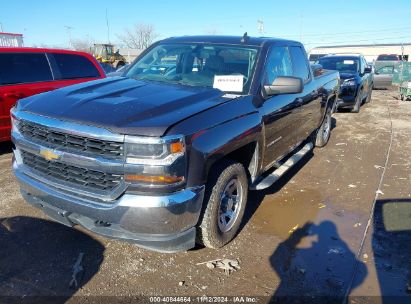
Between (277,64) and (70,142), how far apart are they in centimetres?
270

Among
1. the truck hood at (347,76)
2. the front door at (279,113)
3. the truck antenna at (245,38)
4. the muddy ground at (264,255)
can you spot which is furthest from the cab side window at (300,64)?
the truck hood at (347,76)

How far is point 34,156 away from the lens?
→ 10.3 ft

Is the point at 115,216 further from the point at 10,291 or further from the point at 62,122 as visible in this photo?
the point at 10,291

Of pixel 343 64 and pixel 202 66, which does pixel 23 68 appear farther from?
pixel 343 64

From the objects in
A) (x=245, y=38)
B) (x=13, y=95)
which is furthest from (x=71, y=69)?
(x=245, y=38)

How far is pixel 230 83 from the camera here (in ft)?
12.2

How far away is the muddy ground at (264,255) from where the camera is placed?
116 inches

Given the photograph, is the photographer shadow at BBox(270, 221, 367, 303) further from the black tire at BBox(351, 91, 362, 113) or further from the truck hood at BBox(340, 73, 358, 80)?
the black tire at BBox(351, 91, 362, 113)

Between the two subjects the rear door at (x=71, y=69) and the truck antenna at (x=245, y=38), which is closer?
the truck antenna at (x=245, y=38)

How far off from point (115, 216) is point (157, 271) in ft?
2.58

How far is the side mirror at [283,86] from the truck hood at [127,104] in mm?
559

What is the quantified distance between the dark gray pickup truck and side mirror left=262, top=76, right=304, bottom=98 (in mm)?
11

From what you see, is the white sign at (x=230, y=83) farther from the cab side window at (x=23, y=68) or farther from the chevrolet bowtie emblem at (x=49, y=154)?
the cab side window at (x=23, y=68)

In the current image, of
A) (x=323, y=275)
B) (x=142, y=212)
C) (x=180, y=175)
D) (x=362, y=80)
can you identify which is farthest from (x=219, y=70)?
(x=362, y=80)
